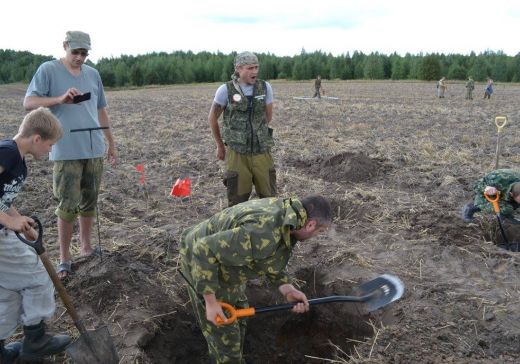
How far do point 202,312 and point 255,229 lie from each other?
0.96m

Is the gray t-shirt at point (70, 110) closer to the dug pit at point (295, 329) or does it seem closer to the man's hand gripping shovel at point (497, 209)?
the dug pit at point (295, 329)

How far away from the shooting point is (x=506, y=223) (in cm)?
518

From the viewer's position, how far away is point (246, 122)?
4.55 metres

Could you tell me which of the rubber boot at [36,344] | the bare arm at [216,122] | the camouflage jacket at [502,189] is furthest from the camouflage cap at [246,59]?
the camouflage jacket at [502,189]

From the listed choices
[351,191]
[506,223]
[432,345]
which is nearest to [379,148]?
[351,191]

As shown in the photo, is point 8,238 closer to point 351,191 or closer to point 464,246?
point 464,246

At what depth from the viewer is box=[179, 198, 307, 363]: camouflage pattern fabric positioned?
2.53 meters

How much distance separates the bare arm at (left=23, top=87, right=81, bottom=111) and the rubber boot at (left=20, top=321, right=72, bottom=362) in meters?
1.64

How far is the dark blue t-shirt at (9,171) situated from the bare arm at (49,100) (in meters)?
0.86

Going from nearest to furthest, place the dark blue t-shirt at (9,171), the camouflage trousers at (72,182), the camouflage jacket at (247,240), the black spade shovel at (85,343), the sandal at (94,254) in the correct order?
1. the camouflage jacket at (247,240)
2. the dark blue t-shirt at (9,171)
3. the black spade shovel at (85,343)
4. the camouflage trousers at (72,182)
5. the sandal at (94,254)

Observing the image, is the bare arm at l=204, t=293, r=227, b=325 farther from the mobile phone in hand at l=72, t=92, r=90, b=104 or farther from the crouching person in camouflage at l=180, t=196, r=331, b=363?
the mobile phone in hand at l=72, t=92, r=90, b=104

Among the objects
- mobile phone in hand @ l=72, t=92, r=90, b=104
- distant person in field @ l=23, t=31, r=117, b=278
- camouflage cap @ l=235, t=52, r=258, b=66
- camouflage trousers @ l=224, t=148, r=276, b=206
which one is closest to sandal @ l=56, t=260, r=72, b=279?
distant person in field @ l=23, t=31, r=117, b=278

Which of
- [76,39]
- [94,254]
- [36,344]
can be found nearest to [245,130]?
[76,39]

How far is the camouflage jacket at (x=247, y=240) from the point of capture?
2527 mm
